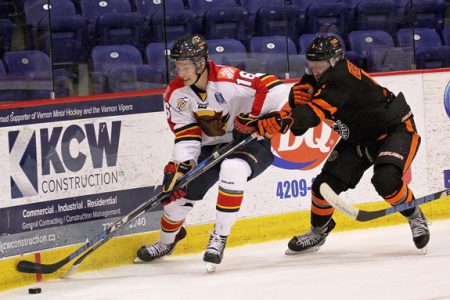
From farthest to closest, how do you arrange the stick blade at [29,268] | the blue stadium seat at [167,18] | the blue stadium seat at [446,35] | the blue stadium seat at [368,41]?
the blue stadium seat at [446,35], the blue stadium seat at [368,41], the blue stadium seat at [167,18], the stick blade at [29,268]

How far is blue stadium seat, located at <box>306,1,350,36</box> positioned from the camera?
6410 millimetres

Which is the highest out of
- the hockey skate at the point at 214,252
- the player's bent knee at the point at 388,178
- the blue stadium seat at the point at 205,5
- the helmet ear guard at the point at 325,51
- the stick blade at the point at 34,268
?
the helmet ear guard at the point at 325,51

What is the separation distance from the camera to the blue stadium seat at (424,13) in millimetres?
6602

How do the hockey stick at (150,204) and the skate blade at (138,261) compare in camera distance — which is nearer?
the hockey stick at (150,204)

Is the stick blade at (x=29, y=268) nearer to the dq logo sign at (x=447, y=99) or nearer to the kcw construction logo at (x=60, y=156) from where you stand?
the kcw construction logo at (x=60, y=156)

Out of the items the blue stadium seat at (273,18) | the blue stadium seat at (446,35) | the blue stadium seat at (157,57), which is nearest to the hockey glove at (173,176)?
the blue stadium seat at (157,57)

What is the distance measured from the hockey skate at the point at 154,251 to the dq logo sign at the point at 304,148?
32.9 inches

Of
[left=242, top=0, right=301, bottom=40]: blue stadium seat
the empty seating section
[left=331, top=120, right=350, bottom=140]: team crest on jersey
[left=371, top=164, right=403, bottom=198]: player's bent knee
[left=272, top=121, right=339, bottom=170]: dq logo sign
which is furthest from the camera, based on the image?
[left=242, top=0, right=301, bottom=40]: blue stadium seat

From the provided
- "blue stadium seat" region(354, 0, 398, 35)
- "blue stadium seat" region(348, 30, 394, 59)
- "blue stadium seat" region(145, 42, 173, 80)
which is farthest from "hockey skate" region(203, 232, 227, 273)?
"blue stadium seat" region(354, 0, 398, 35)

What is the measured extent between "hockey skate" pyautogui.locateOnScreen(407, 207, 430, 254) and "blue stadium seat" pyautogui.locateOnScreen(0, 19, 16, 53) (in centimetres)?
217

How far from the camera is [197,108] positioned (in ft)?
16.8

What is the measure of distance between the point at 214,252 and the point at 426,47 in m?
2.38

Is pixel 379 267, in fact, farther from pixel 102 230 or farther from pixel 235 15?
pixel 235 15

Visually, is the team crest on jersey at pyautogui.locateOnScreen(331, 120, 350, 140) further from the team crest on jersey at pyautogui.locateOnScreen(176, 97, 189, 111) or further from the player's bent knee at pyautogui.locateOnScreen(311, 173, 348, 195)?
the team crest on jersey at pyautogui.locateOnScreen(176, 97, 189, 111)
